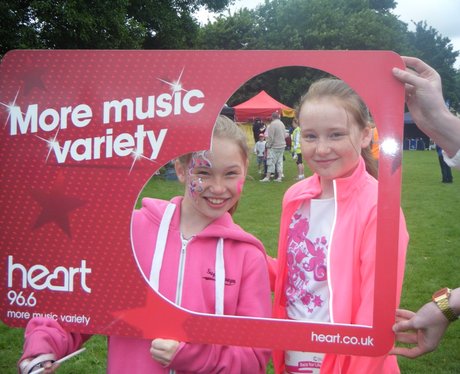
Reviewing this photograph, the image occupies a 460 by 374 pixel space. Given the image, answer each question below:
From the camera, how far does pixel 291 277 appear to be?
1490mm

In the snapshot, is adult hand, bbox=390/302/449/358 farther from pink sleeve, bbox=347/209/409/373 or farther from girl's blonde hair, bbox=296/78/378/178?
girl's blonde hair, bbox=296/78/378/178

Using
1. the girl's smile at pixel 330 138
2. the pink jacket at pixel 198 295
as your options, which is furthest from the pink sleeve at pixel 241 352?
the girl's smile at pixel 330 138

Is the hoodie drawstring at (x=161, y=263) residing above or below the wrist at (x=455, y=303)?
above

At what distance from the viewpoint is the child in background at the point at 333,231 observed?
4.28 ft

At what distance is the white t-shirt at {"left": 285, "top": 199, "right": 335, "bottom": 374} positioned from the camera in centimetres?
140

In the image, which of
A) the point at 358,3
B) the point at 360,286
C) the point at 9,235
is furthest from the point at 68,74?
the point at 358,3

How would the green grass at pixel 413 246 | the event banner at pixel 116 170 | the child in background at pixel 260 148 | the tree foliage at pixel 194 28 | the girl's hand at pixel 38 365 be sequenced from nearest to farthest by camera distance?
the event banner at pixel 116 170, the girl's hand at pixel 38 365, the green grass at pixel 413 246, the child in background at pixel 260 148, the tree foliage at pixel 194 28

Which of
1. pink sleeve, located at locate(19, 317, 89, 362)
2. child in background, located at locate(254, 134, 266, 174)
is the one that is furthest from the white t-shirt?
child in background, located at locate(254, 134, 266, 174)

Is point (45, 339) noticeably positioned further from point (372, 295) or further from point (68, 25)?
point (68, 25)

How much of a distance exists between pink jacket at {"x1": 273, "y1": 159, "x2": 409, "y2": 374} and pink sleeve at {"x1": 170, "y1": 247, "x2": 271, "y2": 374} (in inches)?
7.8

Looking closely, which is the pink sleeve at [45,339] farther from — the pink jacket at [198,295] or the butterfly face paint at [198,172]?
the butterfly face paint at [198,172]

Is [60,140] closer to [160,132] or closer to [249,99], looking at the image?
[160,132]

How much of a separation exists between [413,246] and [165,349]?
5459 millimetres

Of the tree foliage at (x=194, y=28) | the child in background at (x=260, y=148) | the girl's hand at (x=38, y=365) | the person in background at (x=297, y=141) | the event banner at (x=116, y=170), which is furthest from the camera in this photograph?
the tree foliage at (x=194, y=28)
